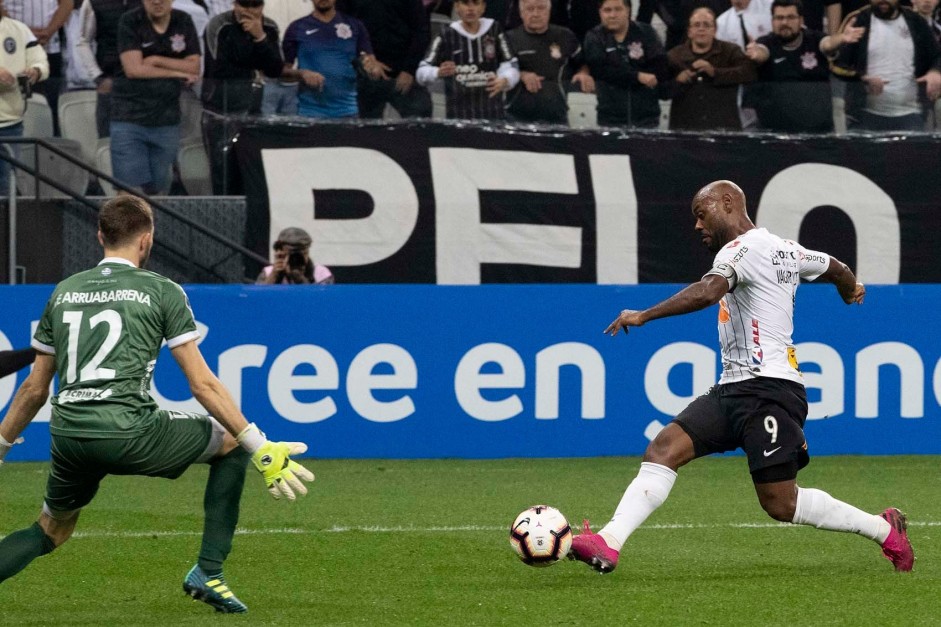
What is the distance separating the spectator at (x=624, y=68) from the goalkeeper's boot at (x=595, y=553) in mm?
8144

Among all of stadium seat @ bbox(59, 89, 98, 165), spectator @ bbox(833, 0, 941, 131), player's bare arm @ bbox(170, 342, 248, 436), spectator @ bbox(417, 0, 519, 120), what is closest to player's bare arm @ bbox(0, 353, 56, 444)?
player's bare arm @ bbox(170, 342, 248, 436)

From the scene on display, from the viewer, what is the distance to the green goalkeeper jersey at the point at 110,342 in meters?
5.73

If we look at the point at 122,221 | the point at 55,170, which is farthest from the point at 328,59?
the point at 122,221

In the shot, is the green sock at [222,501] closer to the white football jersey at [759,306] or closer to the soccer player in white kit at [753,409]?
the soccer player in white kit at [753,409]

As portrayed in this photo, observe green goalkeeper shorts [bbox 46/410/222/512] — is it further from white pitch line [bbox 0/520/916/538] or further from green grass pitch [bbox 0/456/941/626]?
white pitch line [bbox 0/520/916/538]

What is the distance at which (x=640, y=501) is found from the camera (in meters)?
7.11

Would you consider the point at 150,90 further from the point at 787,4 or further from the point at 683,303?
the point at 683,303

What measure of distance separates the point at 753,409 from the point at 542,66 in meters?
8.17

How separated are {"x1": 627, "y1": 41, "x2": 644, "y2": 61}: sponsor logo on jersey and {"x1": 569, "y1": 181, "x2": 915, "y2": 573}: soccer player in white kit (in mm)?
7784

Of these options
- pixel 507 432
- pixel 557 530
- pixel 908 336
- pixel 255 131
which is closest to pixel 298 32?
pixel 255 131

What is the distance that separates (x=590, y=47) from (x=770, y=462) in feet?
27.4

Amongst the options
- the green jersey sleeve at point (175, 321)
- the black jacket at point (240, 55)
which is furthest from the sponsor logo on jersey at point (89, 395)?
the black jacket at point (240, 55)

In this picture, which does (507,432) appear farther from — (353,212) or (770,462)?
(770,462)

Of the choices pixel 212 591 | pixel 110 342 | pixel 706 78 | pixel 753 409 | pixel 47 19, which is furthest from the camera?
pixel 47 19
